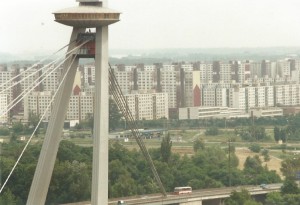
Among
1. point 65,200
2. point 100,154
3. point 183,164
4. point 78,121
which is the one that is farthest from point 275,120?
point 100,154


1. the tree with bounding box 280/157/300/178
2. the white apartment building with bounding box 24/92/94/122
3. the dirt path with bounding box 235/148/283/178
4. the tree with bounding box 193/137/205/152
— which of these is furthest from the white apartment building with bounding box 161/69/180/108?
the tree with bounding box 280/157/300/178

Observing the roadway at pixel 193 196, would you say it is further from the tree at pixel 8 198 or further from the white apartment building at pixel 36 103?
the white apartment building at pixel 36 103

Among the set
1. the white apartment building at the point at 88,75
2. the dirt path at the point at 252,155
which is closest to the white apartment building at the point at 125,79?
the white apartment building at the point at 88,75

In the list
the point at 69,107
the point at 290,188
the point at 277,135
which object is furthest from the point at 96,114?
the point at 69,107

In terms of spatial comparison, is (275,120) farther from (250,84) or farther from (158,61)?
(158,61)

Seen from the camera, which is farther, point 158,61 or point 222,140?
point 158,61

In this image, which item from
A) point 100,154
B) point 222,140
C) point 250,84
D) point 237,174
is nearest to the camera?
point 100,154

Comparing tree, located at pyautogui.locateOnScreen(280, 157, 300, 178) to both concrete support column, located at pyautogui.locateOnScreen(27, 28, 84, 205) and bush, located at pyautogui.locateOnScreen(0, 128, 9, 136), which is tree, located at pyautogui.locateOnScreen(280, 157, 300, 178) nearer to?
bush, located at pyautogui.locateOnScreen(0, 128, 9, 136)
